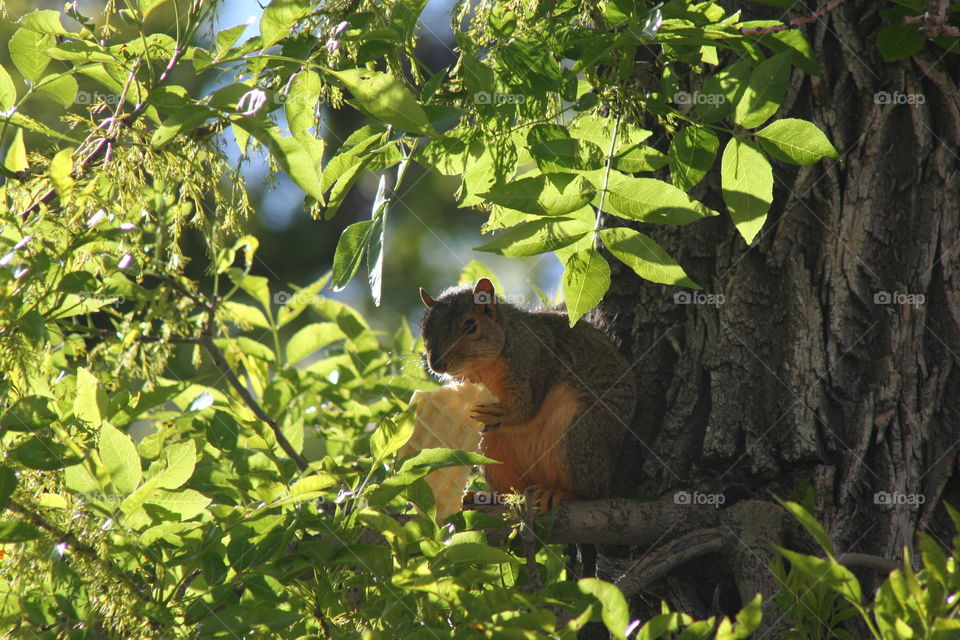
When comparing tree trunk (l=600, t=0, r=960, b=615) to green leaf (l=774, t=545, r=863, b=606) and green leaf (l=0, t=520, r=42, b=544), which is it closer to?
green leaf (l=774, t=545, r=863, b=606)

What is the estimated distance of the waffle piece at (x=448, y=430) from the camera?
5.58 feet

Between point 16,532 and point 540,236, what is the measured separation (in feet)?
2.08

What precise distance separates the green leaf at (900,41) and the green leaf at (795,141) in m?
0.50

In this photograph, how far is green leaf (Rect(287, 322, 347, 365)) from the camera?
74.5 inches

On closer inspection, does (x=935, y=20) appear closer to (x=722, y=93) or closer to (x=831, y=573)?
(x=722, y=93)

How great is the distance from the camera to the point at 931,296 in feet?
4.84

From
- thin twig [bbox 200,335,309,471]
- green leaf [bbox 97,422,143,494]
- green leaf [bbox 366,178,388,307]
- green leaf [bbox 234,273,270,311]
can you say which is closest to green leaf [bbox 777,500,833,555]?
green leaf [bbox 366,178,388,307]

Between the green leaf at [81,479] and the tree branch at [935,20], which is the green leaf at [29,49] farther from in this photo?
the tree branch at [935,20]

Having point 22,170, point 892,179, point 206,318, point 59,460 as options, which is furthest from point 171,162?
point 892,179

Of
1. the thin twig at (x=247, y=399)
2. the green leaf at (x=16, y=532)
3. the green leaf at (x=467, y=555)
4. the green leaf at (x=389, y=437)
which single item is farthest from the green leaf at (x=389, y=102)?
the thin twig at (x=247, y=399)

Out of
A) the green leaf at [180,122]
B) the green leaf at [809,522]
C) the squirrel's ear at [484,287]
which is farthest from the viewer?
the squirrel's ear at [484,287]

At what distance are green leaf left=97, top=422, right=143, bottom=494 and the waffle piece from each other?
0.70 m

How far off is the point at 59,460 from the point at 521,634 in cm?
49

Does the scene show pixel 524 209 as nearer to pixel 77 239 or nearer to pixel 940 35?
pixel 77 239
